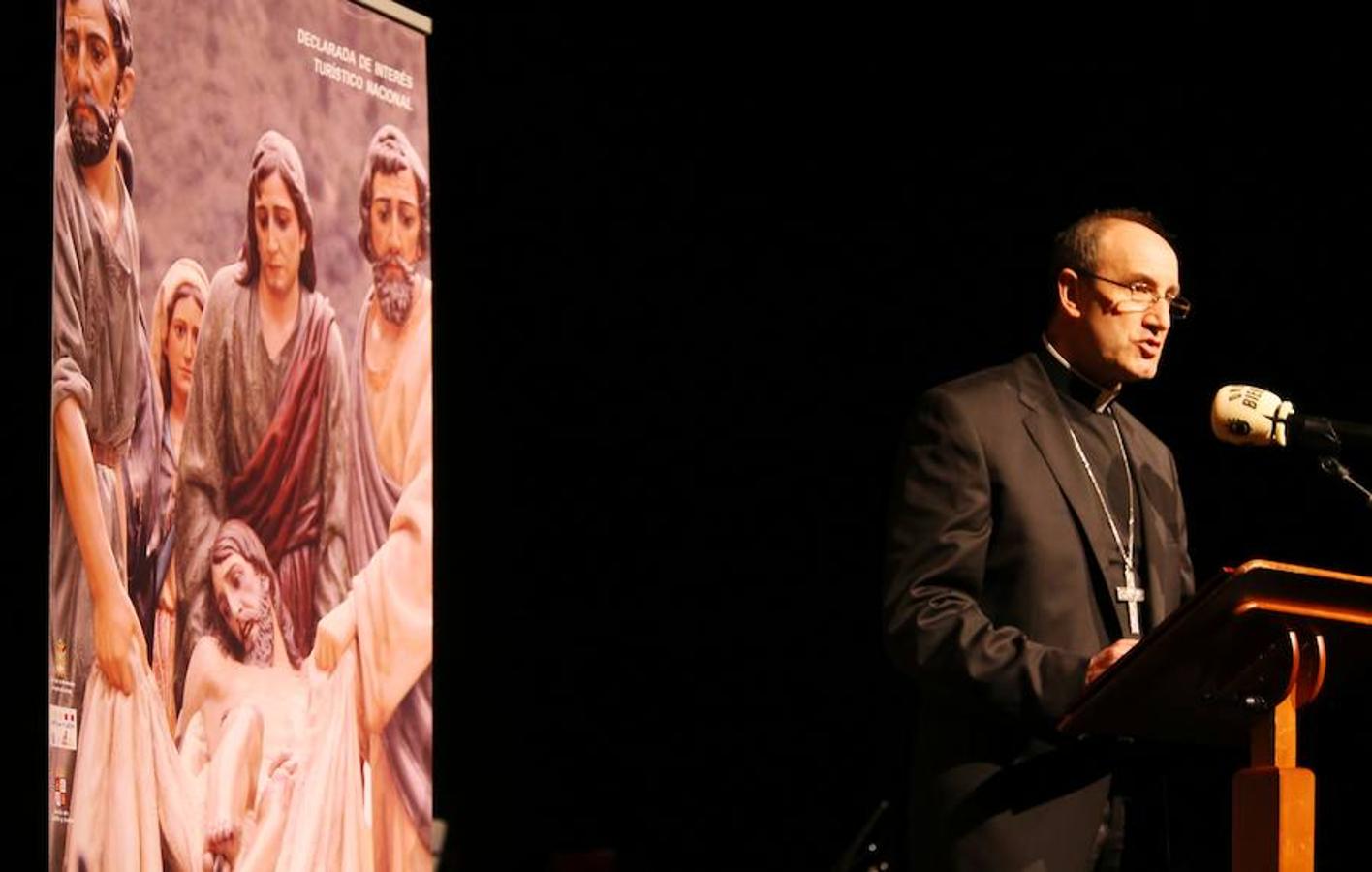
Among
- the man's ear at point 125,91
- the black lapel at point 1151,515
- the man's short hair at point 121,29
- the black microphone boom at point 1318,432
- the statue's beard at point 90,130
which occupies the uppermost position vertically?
the man's short hair at point 121,29

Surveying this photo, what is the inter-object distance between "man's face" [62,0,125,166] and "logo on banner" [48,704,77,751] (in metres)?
0.81

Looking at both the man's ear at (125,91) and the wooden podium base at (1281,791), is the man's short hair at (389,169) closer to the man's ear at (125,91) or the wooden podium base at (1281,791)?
the man's ear at (125,91)

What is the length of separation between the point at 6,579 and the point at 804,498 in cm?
283

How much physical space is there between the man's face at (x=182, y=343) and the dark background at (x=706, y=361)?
2.28 m

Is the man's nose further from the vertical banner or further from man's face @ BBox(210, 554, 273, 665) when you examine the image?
man's face @ BBox(210, 554, 273, 665)

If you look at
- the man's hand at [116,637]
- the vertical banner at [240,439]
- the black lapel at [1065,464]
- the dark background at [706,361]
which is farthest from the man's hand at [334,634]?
the dark background at [706,361]

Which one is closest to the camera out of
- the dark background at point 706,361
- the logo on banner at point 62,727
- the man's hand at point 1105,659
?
the logo on banner at point 62,727

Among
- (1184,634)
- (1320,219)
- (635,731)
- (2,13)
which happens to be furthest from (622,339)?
(1184,634)

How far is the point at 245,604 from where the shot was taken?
3.41 meters

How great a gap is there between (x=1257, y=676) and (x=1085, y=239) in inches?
43.9

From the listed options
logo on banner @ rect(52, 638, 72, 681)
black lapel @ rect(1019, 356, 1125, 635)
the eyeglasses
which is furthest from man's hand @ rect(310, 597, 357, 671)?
the eyeglasses

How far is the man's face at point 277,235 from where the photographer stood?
11.5 feet

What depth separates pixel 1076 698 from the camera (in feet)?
10.3

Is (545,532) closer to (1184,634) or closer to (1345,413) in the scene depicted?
(1345,413)
